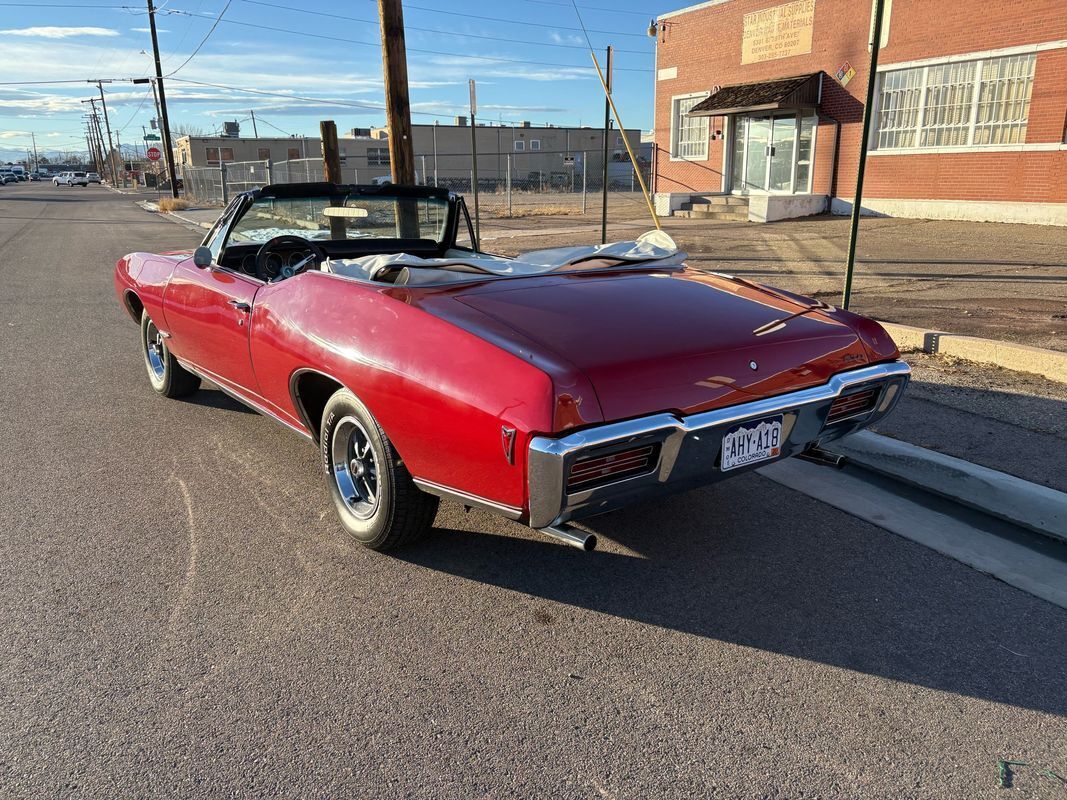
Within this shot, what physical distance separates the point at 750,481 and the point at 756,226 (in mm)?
14960

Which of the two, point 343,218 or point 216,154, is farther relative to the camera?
point 216,154

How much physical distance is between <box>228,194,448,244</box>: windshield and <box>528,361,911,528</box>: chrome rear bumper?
2.83m

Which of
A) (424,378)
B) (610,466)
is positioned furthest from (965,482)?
(424,378)

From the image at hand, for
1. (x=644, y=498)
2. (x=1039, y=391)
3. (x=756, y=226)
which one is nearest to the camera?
(x=644, y=498)

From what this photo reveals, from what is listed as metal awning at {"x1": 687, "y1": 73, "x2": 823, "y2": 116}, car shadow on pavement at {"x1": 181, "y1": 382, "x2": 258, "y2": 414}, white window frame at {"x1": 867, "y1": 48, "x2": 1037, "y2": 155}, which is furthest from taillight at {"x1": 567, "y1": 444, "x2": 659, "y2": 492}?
metal awning at {"x1": 687, "y1": 73, "x2": 823, "y2": 116}

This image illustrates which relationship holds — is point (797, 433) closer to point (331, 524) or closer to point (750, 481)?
point (750, 481)

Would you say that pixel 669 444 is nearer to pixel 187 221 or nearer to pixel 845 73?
pixel 845 73

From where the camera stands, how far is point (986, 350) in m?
5.79

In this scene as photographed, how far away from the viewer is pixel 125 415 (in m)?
5.46

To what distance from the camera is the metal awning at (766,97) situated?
1927 cm

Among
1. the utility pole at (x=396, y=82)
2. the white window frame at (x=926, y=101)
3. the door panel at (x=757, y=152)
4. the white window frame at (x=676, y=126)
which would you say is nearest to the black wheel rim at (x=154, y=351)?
the utility pole at (x=396, y=82)

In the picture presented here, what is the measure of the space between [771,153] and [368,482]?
20.7 meters

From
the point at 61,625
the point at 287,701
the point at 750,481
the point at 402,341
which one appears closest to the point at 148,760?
the point at 287,701

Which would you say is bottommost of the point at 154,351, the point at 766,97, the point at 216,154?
the point at 154,351
